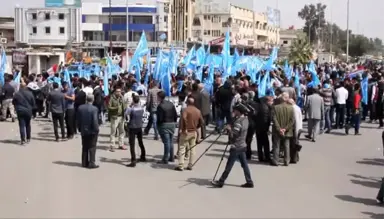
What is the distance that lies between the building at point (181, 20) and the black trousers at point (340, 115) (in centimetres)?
7708

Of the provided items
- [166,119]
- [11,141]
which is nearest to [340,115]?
[166,119]

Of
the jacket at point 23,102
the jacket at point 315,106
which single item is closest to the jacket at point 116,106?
the jacket at point 23,102

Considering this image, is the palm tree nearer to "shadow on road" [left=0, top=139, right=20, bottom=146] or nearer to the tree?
"shadow on road" [left=0, top=139, right=20, bottom=146]

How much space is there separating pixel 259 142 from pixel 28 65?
43.8 metres

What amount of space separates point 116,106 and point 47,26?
72.9 m

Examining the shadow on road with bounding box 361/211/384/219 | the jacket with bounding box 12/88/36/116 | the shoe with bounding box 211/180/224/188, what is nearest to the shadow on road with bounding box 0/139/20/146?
the jacket with bounding box 12/88/36/116

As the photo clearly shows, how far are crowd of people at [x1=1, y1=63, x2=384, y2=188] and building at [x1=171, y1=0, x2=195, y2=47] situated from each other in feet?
249

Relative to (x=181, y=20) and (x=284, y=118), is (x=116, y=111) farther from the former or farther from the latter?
(x=181, y=20)

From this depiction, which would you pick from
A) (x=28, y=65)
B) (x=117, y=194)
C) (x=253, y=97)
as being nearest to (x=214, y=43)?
(x=28, y=65)

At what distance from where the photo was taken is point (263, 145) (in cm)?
1329

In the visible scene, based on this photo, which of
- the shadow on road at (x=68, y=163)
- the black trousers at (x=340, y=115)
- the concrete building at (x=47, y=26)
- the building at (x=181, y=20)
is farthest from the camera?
the building at (x=181, y=20)

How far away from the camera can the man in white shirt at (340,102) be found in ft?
60.0

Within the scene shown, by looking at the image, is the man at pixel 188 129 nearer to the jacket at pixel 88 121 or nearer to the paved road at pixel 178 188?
the paved road at pixel 178 188

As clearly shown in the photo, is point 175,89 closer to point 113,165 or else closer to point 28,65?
point 113,165
